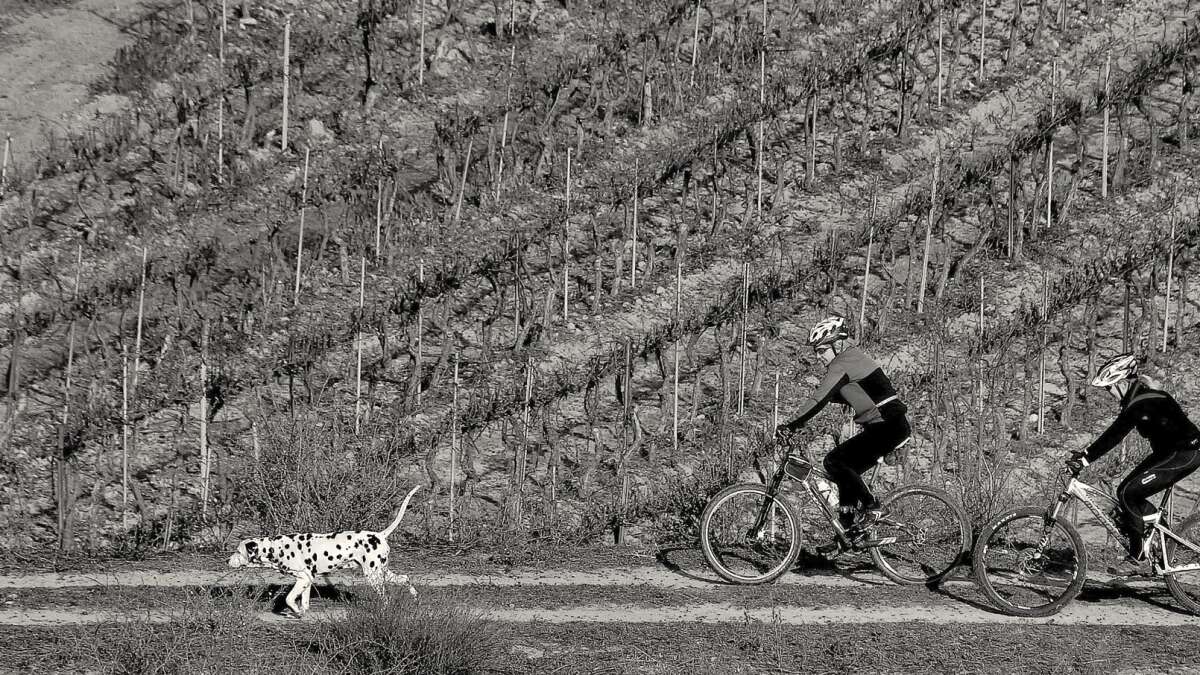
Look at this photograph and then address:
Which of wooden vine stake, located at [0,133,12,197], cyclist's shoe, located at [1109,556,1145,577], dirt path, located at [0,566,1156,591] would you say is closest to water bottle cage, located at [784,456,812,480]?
dirt path, located at [0,566,1156,591]

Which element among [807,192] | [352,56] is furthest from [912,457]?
[352,56]

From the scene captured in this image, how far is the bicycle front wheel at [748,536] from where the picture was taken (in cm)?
803

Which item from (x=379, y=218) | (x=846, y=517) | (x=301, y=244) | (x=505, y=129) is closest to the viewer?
(x=846, y=517)

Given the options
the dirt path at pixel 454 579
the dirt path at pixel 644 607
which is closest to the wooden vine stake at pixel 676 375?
the dirt path at pixel 454 579

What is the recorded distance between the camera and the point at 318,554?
710cm

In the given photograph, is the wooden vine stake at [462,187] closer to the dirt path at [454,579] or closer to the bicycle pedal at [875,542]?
the dirt path at [454,579]

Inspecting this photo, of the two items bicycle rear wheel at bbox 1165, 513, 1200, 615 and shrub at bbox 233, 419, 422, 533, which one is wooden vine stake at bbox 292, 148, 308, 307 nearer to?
shrub at bbox 233, 419, 422, 533

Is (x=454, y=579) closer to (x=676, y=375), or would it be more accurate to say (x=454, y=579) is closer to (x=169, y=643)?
(x=169, y=643)

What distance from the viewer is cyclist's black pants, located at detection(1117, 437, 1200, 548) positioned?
7.30m

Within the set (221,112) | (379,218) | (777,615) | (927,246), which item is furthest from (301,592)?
(221,112)

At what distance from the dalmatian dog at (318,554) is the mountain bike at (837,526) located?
192cm

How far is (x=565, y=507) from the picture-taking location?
10102 mm

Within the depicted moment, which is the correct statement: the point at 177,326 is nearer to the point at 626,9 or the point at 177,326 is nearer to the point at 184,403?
the point at 184,403

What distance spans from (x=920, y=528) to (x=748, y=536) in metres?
0.96
